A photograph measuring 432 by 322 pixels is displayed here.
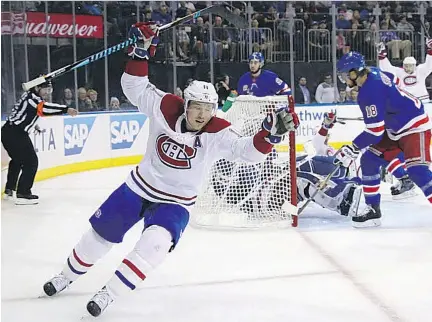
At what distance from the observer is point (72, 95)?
271 inches

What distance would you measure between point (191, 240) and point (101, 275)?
0.70 metres

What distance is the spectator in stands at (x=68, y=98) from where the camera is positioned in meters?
6.82

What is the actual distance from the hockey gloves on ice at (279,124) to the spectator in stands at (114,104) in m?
5.02

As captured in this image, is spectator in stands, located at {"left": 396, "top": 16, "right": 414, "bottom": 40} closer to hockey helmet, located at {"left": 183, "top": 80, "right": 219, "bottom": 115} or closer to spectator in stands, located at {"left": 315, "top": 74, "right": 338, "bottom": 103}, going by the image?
spectator in stands, located at {"left": 315, "top": 74, "right": 338, "bottom": 103}

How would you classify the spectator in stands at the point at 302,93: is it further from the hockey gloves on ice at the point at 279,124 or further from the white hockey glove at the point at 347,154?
the hockey gloves on ice at the point at 279,124

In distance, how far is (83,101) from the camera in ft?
22.4

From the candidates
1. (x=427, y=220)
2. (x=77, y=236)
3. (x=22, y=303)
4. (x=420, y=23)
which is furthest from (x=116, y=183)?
(x=420, y=23)

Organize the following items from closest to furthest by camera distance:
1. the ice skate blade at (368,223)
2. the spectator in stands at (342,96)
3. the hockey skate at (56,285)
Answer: the hockey skate at (56,285), the ice skate blade at (368,223), the spectator in stands at (342,96)

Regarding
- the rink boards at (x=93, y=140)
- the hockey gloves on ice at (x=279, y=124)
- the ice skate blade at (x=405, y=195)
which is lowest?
the ice skate blade at (x=405, y=195)

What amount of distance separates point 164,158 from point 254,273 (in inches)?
29.4

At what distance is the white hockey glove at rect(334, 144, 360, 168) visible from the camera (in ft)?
11.2

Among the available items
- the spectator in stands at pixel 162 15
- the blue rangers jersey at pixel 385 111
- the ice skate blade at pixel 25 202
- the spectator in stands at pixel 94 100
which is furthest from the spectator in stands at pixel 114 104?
the blue rangers jersey at pixel 385 111

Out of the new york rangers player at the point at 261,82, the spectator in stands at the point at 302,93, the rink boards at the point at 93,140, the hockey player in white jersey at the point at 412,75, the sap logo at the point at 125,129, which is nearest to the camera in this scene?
the new york rangers player at the point at 261,82

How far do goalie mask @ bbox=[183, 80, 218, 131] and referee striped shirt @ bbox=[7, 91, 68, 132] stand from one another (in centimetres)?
238
